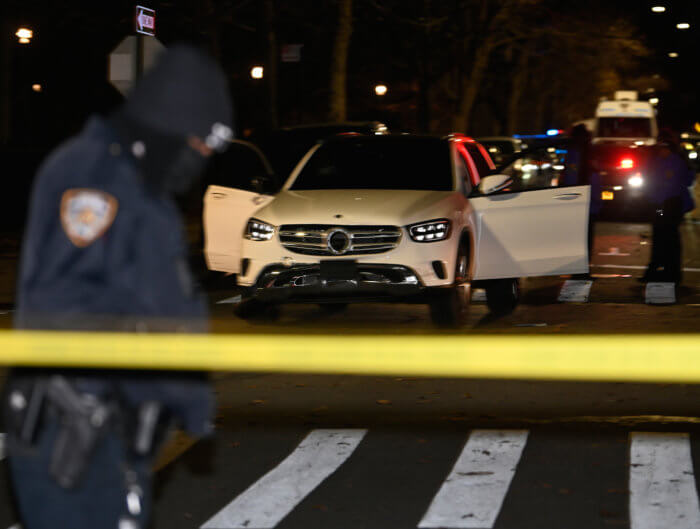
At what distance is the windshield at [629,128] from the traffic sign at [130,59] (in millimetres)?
29412

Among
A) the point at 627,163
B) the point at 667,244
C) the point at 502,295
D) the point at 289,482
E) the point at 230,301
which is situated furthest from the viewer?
the point at 627,163

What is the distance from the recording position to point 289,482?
714cm

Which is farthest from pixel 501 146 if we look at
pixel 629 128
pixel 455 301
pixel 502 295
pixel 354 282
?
pixel 354 282

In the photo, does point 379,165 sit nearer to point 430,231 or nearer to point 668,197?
point 430,231

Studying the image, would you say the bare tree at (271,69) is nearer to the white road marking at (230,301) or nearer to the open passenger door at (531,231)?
the white road marking at (230,301)

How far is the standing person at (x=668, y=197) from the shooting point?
16766mm

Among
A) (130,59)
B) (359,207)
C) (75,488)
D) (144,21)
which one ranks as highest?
(144,21)

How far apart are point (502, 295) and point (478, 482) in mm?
6796

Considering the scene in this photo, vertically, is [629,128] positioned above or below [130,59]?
below

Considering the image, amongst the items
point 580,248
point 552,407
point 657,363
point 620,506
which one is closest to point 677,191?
point 580,248

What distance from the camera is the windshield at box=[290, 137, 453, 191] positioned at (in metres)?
12.9

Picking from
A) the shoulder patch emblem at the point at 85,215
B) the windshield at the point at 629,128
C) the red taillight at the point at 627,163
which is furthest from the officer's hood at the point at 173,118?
the windshield at the point at 629,128

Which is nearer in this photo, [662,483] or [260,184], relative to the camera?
[662,483]

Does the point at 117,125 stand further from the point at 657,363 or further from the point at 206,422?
the point at 657,363
